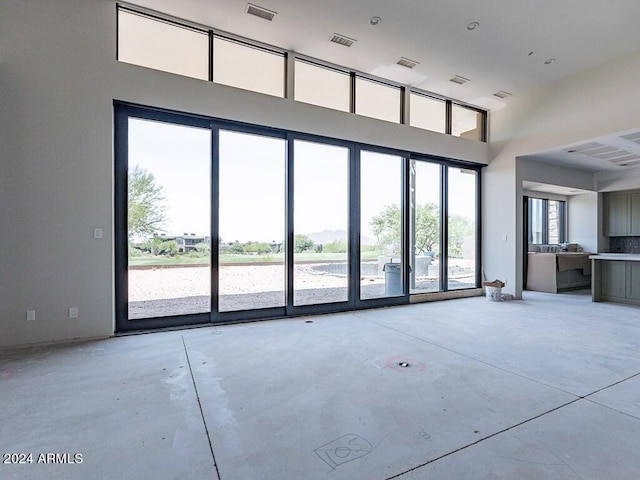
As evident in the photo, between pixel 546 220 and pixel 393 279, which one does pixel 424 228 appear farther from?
pixel 546 220

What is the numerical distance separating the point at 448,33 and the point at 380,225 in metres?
3.00

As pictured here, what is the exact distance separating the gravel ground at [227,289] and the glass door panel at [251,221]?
0.05 ft

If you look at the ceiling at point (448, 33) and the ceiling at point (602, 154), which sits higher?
the ceiling at point (448, 33)

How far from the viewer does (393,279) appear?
250 inches

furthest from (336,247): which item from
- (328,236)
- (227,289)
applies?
(227,289)

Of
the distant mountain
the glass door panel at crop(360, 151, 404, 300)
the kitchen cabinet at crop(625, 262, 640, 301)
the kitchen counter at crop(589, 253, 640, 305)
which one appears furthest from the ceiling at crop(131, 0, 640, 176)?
the distant mountain

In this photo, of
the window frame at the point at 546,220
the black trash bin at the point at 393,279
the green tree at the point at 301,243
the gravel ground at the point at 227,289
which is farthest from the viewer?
Result: the window frame at the point at 546,220

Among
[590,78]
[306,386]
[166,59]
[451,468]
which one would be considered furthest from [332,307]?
[590,78]

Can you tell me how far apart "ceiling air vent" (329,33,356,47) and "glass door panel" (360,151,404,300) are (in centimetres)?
170

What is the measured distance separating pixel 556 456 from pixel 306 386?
64.9 inches

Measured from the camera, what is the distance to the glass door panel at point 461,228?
700 centimetres

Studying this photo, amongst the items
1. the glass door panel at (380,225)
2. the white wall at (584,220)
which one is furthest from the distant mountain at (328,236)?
the white wall at (584,220)

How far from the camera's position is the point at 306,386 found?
273 centimetres

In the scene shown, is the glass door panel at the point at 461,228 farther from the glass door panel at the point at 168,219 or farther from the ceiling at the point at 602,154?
the glass door panel at the point at 168,219
